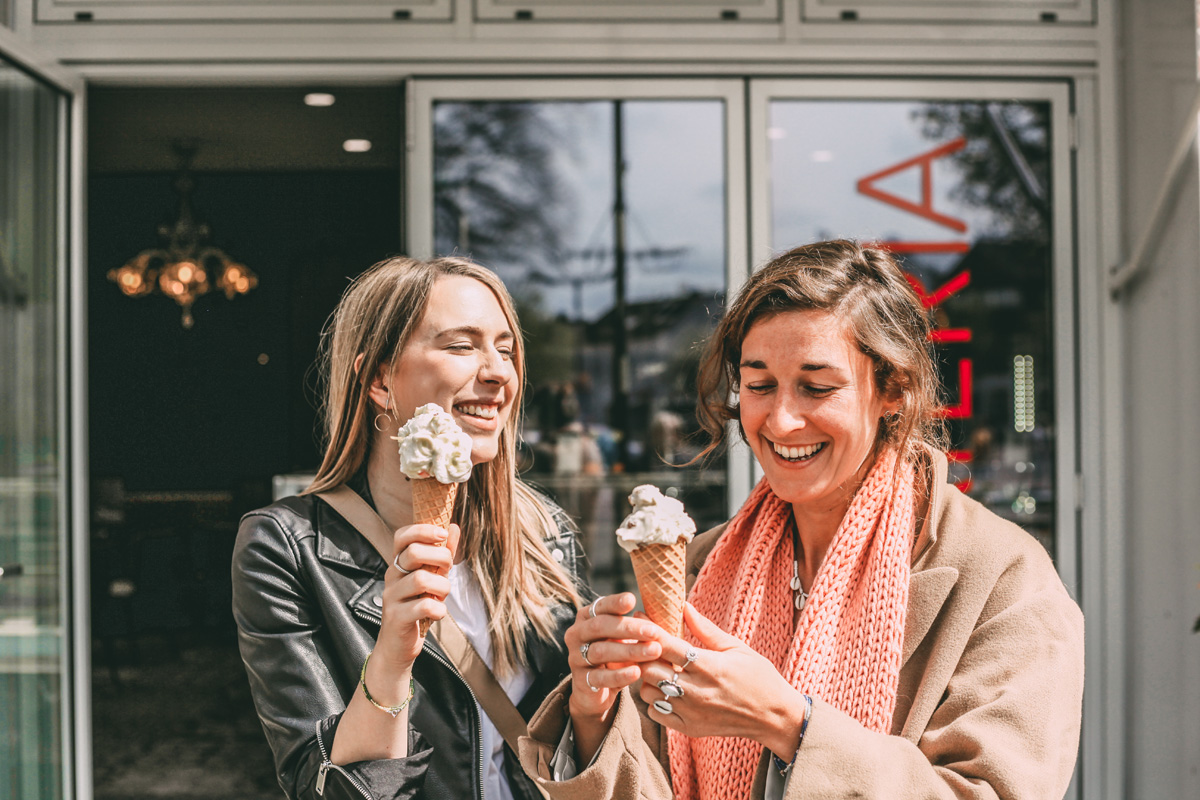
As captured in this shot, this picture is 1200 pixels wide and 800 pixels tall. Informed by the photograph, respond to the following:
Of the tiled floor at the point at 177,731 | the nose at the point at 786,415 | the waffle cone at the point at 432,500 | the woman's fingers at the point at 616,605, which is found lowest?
the tiled floor at the point at 177,731

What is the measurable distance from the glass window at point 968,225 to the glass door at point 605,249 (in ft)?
1.12

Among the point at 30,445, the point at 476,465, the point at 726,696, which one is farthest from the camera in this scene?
the point at 30,445

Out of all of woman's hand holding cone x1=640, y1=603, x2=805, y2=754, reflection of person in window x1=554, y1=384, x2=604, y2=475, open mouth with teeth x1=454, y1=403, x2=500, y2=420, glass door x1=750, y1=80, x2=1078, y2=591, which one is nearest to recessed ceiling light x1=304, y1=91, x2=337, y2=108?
Answer: reflection of person in window x1=554, y1=384, x2=604, y2=475

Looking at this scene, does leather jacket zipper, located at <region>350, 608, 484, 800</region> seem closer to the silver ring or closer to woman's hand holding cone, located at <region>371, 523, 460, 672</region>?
woman's hand holding cone, located at <region>371, 523, 460, 672</region>

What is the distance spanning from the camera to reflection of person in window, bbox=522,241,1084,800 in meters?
1.40

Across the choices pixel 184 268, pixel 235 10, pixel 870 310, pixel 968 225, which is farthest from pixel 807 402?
pixel 184 268

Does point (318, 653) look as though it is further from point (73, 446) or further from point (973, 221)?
point (973, 221)

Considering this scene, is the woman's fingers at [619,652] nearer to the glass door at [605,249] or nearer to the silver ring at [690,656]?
the silver ring at [690,656]

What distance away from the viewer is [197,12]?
3709 mm

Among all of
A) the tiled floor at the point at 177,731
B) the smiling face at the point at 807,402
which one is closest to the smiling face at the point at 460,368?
the smiling face at the point at 807,402

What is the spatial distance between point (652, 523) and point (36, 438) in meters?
3.20

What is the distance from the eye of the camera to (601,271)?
13.3ft

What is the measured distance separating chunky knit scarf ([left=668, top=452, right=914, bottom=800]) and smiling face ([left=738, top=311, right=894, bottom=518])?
0.40ft

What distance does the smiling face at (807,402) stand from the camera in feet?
5.24
